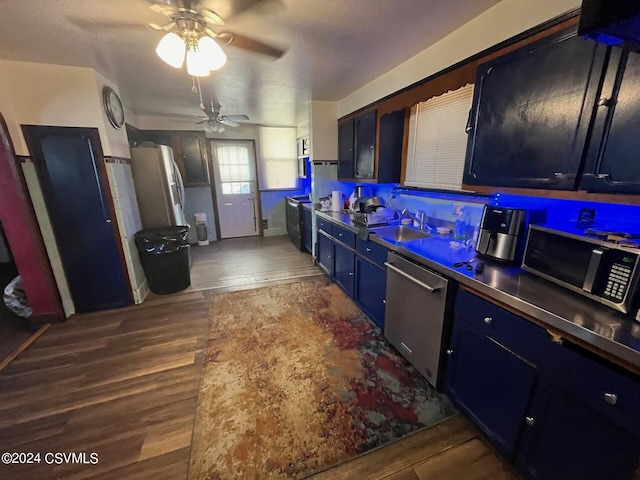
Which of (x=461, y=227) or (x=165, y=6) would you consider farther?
(x=461, y=227)

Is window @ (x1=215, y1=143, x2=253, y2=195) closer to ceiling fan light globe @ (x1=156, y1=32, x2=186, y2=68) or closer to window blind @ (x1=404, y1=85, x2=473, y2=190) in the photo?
window blind @ (x1=404, y1=85, x2=473, y2=190)

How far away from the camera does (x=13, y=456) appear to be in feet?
4.51

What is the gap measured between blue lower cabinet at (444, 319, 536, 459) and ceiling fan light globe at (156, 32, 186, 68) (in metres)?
2.13

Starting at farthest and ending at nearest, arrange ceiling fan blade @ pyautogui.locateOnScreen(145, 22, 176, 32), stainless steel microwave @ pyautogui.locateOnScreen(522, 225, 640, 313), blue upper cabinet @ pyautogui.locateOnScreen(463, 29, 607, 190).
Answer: ceiling fan blade @ pyautogui.locateOnScreen(145, 22, 176, 32)
blue upper cabinet @ pyautogui.locateOnScreen(463, 29, 607, 190)
stainless steel microwave @ pyautogui.locateOnScreen(522, 225, 640, 313)

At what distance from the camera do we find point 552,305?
1.07 metres

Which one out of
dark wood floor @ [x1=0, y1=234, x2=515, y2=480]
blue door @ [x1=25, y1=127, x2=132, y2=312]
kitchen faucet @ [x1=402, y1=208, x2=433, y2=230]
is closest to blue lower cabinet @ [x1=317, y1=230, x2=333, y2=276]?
kitchen faucet @ [x1=402, y1=208, x2=433, y2=230]

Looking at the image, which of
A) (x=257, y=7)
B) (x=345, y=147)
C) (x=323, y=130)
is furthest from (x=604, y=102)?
(x=323, y=130)

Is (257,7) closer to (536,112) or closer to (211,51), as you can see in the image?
(211,51)

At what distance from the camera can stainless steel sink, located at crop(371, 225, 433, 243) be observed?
7.48 feet

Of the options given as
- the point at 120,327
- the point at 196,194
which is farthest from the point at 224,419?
the point at 196,194

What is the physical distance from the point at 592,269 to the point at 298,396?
1.72 metres

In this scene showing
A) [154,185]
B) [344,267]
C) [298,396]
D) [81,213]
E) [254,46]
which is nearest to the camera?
[298,396]

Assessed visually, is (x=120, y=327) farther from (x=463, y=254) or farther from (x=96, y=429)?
(x=463, y=254)

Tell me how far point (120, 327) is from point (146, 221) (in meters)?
1.43
